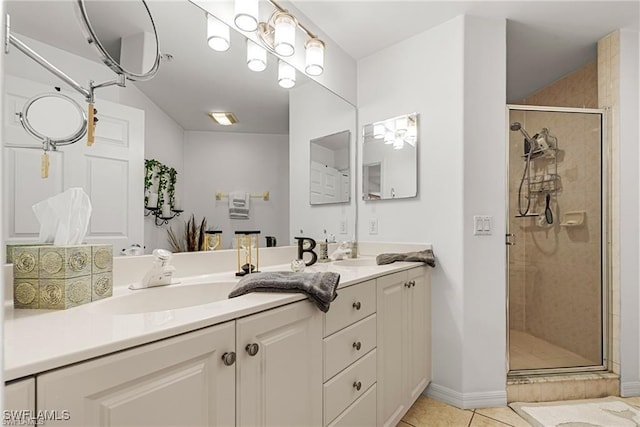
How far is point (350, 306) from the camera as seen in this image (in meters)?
1.33

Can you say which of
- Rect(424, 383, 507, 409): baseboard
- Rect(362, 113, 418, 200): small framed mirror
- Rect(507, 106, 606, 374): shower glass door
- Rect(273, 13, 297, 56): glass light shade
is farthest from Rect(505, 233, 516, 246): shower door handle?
Rect(273, 13, 297, 56): glass light shade

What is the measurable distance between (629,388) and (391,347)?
64.6 inches

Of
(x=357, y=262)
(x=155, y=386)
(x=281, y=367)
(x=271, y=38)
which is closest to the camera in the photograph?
(x=155, y=386)

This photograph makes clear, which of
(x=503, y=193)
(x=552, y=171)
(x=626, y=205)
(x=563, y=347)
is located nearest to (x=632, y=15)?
(x=552, y=171)

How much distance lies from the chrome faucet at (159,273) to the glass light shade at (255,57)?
3.35 feet

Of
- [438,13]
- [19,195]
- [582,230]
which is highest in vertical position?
[438,13]

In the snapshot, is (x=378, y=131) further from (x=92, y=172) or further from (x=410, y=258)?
(x=92, y=172)

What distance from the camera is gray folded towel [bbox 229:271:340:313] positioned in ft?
3.53

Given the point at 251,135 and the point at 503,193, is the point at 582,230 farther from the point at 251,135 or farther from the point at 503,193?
the point at 251,135

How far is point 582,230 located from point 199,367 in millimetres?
2536

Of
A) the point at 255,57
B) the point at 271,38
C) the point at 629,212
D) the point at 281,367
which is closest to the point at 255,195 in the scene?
the point at 255,57

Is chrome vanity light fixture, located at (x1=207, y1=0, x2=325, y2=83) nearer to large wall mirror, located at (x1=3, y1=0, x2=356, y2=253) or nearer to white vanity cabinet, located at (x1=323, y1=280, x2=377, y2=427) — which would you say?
large wall mirror, located at (x1=3, y1=0, x2=356, y2=253)

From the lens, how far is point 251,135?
1732 millimetres

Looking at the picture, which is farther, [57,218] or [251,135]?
[251,135]
